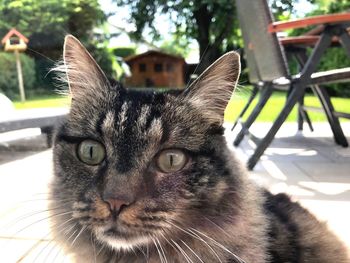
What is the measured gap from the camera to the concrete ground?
1.33 m

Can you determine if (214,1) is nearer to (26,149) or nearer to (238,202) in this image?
(26,149)

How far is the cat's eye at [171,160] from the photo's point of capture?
0.92 m

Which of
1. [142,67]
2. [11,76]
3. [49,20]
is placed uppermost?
[49,20]

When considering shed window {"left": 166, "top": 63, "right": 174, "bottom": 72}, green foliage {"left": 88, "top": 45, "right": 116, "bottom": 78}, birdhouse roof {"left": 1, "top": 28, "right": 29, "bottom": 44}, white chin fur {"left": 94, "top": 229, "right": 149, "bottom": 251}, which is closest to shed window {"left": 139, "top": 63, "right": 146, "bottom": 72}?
shed window {"left": 166, "top": 63, "right": 174, "bottom": 72}

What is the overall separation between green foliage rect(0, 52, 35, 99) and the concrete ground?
1.48 ft

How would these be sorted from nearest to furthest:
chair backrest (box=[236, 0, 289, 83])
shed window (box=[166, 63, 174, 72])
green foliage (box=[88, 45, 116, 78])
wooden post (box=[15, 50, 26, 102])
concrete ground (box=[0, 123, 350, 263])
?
concrete ground (box=[0, 123, 350, 263])
chair backrest (box=[236, 0, 289, 83])
shed window (box=[166, 63, 174, 72])
green foliage (box=[88, 45, 116, 78])
wooden post (box=[15, 50, 26, 102])

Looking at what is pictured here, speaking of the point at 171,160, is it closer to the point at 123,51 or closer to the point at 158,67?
the point at 158,67

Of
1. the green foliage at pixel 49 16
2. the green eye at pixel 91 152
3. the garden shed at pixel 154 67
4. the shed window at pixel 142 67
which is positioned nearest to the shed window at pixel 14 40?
the green foliage at pixel 49 16

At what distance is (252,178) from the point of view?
1.21 m

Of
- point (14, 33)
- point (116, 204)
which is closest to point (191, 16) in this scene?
point (14, 33)

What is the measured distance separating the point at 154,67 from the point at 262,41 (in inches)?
31.8

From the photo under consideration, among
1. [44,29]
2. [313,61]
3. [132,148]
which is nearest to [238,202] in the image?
[132,148]

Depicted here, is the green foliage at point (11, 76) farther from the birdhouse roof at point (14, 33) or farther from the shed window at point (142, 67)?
the shed window at point (142, 67)

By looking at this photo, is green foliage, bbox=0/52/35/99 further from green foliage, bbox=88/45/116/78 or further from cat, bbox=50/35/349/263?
cat, bbox=50/35/349/263
